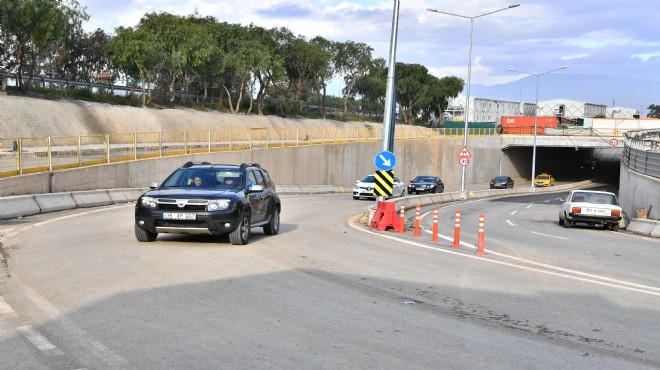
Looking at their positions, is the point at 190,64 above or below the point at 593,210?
above

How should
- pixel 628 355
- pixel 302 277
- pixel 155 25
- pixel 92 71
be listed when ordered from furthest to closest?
pixel 92 71, pixel 155 25, pixel 302 277, pixel 628 355

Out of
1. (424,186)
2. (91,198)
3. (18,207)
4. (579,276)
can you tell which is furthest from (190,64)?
(579,276)

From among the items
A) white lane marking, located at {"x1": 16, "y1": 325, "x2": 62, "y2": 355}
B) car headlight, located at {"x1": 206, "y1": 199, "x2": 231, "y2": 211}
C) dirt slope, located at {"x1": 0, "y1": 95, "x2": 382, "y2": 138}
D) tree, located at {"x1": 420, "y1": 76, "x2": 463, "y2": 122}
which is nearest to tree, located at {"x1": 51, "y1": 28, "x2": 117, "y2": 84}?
dirt slope, located at {"x1": 0, "y1": 95, "x2": 382, "y2": 138}

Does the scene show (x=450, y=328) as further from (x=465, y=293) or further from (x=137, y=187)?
(x=137, y=187)

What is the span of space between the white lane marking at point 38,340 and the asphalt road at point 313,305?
27 millimetres

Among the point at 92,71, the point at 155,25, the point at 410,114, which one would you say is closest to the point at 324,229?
the point at 155,25

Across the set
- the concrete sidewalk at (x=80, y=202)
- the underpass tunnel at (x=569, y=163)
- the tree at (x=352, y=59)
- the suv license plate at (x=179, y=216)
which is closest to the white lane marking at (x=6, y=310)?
the suv license plate at (x=179, y=216)

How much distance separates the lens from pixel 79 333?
24.5 feet

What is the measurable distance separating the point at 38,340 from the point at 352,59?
108 m

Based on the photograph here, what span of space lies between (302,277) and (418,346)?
14.2 ft

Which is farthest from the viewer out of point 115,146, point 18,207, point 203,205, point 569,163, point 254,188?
point 569,163

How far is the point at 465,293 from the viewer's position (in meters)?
10.7

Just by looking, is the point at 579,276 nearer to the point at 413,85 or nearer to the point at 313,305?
the point at 313,305

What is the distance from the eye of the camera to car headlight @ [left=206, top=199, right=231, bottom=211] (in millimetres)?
14766
